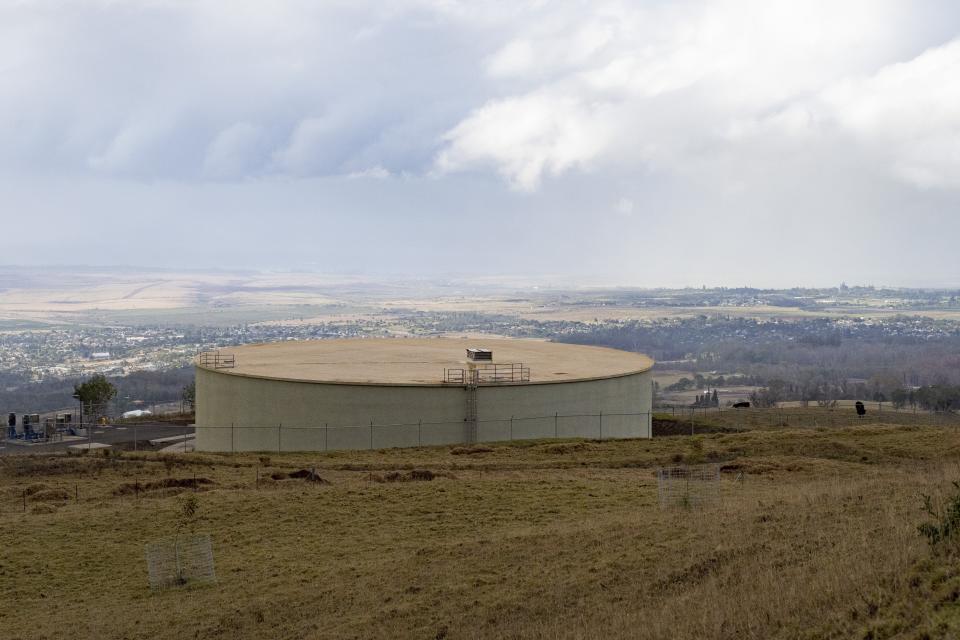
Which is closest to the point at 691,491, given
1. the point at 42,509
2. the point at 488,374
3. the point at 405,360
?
the point at 488,374

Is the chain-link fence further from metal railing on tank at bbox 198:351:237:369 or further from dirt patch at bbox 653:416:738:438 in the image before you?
dirt patch at bbox 653:416:738:438

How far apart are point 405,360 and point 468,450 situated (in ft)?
46.5

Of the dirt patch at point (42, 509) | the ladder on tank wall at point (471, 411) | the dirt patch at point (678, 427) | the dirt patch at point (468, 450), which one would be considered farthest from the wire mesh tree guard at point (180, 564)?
the dirt patch at point (678, 427)

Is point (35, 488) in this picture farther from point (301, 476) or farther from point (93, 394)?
point (93, 394)

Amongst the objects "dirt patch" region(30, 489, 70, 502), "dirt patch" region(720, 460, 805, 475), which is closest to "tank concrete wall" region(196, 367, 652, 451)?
"dirt patch" region(720, 460, 805, 475)

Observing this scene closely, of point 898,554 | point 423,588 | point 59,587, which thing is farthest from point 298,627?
point 898,554

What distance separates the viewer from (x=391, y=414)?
35531 millimetres

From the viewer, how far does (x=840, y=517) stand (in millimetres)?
16281

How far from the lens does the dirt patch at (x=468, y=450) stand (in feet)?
109

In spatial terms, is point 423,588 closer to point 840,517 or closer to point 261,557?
point 261,557

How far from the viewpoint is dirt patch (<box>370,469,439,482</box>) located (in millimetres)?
27281

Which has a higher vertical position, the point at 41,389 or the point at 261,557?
the point at 261,557

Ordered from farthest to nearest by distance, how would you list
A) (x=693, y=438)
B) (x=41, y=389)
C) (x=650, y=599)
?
(x=41, y=389)
(x=693, y=438)
(x=650, y=599)

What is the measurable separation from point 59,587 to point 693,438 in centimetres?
2521
